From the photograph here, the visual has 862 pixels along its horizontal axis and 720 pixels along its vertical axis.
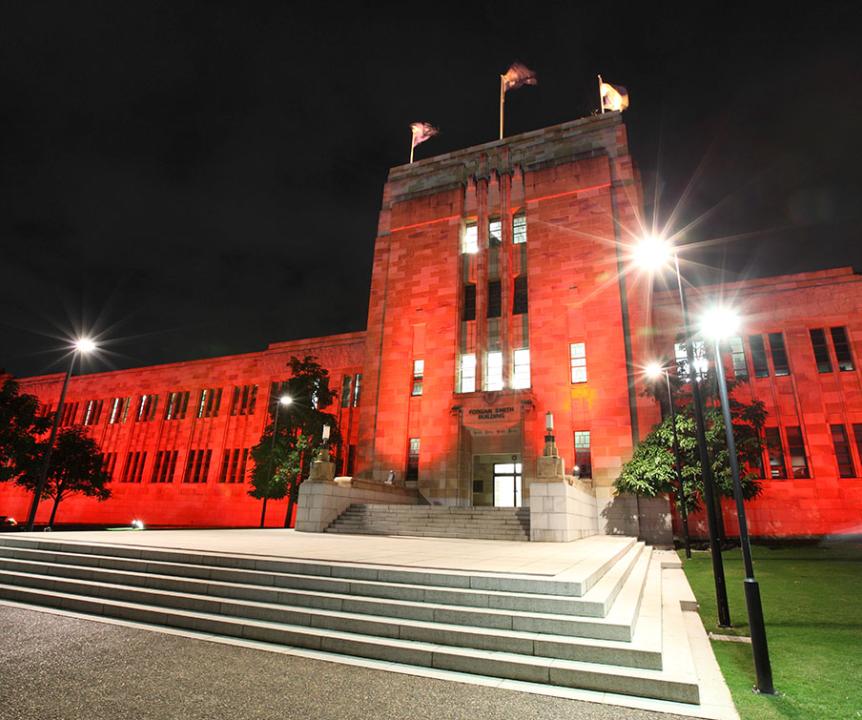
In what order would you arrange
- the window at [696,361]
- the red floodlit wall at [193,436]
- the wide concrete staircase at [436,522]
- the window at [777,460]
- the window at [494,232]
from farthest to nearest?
the red floodlit wall at [193,436], the window at [494,232], the window at [777,460], the window at [696,361], the wide concrete staircase at [436,522]

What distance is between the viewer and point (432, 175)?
3222 cm

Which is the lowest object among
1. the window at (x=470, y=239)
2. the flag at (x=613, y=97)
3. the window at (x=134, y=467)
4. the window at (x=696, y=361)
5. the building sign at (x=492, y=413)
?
the window at (x=134, y=467)

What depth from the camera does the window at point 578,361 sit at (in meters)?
24.7

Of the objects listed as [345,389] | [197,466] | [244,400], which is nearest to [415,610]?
[345,389]

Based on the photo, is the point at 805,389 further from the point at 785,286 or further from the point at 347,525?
the point at 347,525

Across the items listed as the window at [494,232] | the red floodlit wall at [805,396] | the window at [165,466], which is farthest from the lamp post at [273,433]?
the red floodlit wall at [805,396]

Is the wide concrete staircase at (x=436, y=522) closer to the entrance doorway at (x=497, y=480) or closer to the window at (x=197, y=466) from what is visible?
the entrance doorway at (x=497, y=480)

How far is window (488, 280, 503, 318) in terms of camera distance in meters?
27.9

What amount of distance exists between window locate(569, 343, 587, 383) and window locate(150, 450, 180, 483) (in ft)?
108

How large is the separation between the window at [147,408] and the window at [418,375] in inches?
1073

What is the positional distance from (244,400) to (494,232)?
937 inches

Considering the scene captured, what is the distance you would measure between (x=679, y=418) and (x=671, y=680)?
57.6ft

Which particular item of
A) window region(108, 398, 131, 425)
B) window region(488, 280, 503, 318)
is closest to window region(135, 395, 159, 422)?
window region(108, 398, 131, 425)

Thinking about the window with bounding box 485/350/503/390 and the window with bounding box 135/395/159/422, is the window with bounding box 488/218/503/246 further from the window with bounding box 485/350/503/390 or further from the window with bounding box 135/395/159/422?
the window with bounding box 135/395/159/422
